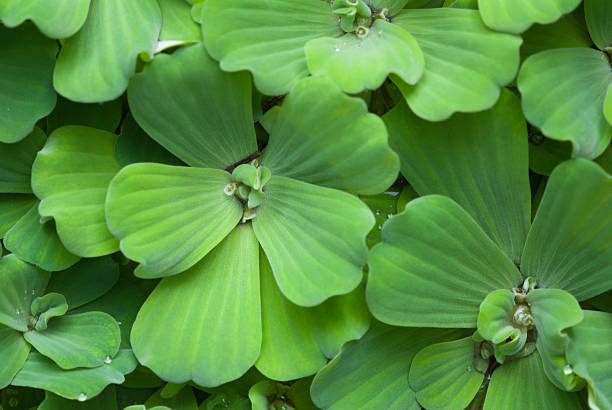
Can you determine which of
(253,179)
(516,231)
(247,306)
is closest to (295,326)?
(247,306)

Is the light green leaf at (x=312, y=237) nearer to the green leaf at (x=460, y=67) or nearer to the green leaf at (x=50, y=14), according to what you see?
the green leaf at (x=460, y=67)

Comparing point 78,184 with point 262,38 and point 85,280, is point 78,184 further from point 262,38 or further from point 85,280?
point 262,38

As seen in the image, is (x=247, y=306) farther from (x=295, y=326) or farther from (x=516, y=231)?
(x=516, y=231)

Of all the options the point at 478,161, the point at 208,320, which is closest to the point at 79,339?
the point at 208,320

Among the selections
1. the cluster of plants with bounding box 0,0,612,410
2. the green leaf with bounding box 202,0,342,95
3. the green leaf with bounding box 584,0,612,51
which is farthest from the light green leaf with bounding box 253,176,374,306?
the green leaf with bounding box 584,0,612,51

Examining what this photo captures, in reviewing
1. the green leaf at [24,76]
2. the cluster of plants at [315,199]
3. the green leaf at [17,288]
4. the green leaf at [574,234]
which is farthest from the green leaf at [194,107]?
the green leaf at [574,234]

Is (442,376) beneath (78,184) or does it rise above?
beneath

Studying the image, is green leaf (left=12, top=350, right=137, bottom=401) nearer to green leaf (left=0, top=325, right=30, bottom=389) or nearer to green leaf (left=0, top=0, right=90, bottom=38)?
green leaf (left=0, top=325, right=30, bottom=389)
